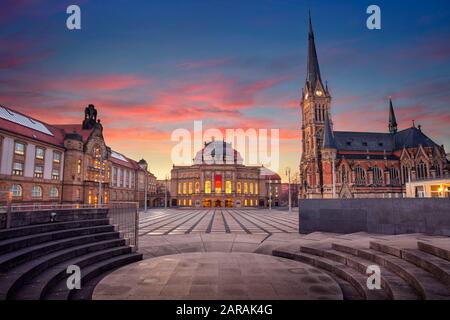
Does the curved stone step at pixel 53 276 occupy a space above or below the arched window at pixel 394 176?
below

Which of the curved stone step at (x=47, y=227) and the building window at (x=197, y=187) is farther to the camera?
the building window at (x=197, y=187)

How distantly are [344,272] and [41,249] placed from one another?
946cm

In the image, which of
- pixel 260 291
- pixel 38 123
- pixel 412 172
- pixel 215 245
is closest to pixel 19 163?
pixel 38 123

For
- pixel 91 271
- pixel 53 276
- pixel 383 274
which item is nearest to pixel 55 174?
pixel 91 271

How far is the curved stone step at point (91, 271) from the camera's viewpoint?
19.5 feet

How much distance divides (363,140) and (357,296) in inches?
3701

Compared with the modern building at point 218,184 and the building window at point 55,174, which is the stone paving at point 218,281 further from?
the modern building at point 218,184

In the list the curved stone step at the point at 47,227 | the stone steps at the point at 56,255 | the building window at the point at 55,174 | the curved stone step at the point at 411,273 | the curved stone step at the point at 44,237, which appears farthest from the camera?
the building window at the point at 55,174

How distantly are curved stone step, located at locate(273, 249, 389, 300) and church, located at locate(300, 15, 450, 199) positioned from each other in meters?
59.8

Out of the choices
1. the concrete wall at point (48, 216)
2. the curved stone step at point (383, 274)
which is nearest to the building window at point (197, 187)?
the concrete wall at point (48, 216)

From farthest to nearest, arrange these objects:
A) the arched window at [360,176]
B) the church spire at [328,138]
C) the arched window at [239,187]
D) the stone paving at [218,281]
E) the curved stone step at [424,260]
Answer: the arched window at [239,187] < the church spire at [328,138] < the arched window at [360,176] < the stone paving at [218,281] < the curved stone step at [424,260]

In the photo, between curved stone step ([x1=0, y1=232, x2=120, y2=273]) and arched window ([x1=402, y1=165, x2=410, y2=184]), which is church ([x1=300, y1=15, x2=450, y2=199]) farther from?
curved stone step ([x1=0, y1=232, x2=120, y2=273])

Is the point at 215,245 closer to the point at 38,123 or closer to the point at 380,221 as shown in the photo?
the point at 380,221

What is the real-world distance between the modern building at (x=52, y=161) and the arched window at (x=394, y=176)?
81.3 metres
